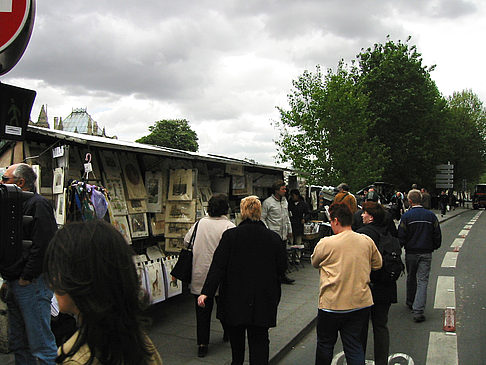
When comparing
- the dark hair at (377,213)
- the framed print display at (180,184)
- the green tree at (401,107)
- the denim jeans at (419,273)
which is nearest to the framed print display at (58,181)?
the framed print display at (180,184)

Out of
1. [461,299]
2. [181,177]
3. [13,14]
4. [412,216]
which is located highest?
[13,14]

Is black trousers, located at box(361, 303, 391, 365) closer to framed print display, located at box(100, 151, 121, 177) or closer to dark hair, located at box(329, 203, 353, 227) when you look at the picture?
dark hair, located at box(329, 203, 353, 227)

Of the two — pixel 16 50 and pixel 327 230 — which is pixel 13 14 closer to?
pixel 16 50

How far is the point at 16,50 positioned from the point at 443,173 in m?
38.4

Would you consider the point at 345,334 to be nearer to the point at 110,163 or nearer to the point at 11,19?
the point at 11,19

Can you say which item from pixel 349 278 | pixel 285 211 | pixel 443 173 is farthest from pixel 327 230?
pixel 443 173

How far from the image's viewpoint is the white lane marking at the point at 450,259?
11625 mm

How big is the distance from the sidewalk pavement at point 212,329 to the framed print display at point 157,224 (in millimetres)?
1149

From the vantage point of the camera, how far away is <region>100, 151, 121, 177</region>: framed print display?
20.2ft

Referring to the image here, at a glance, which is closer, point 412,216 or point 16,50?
point 16,50

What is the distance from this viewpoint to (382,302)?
4.42 meters

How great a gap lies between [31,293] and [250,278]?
1881 millimetres

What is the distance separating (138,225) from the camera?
653 centimetres

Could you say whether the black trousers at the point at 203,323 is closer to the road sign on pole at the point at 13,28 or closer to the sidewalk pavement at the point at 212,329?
the sidewalk pavement at the point at 212,329
